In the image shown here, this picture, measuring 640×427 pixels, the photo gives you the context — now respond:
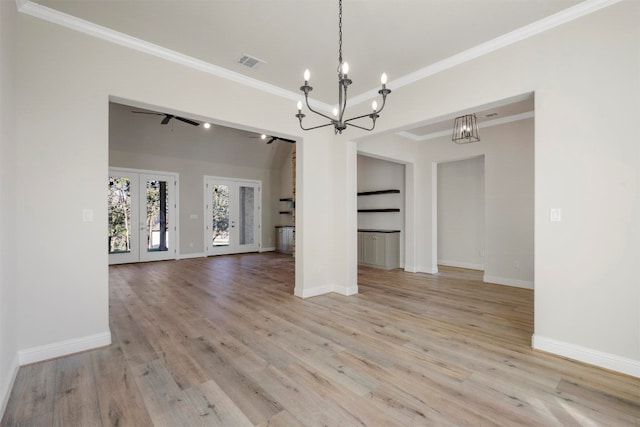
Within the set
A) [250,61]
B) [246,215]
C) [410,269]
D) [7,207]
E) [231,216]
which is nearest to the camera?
[7,207]

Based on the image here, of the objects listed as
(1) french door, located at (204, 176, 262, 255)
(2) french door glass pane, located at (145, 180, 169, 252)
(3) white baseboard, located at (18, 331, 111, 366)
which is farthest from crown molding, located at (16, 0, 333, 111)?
(1) french door, located at (204, 176, 262, 255)

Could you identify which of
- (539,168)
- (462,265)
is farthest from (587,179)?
(462,265)

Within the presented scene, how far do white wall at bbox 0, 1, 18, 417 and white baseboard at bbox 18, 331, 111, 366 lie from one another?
110 millimetres

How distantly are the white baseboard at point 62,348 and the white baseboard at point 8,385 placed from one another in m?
0.09

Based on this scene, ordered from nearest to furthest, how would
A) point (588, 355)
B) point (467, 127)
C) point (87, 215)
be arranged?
point (588, 355) → point (87, 215) → point (467, 127)

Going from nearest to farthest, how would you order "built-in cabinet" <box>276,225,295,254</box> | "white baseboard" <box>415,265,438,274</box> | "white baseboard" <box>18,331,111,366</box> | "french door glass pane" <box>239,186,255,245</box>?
"white baseboard" <box>18,331,111,366</box>, "white baseboard" <box>415,265,438,274</box>, "built-in cabinet" <box>276,225,295,254</box>, "french door glass pane" <box>239,186,255,245</box>

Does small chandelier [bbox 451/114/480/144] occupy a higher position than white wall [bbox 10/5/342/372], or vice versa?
small chandelier [bbox 451/114/480/144]

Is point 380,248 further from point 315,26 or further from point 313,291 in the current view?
point 315,26

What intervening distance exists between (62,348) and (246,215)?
24.4 feet

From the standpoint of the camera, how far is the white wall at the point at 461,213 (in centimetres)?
664

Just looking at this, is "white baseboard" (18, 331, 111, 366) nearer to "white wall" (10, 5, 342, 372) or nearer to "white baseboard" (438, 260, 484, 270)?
"white wall" (10, 5, 342, 372)

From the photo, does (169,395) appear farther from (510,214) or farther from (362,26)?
(510,214)

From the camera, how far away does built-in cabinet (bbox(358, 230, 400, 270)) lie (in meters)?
6.77

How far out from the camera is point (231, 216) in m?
9.57
